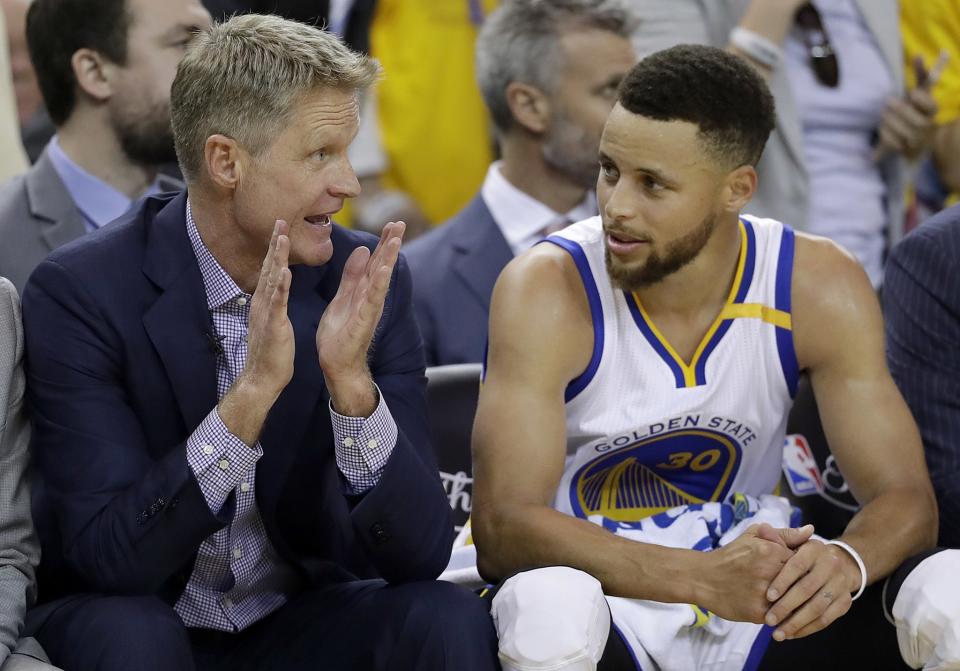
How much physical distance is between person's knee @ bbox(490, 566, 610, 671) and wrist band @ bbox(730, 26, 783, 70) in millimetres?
2581

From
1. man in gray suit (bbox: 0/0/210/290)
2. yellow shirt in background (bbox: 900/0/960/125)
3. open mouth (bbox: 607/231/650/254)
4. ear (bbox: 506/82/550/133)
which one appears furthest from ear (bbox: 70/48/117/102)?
yellow shirt in background (bbox: 900/0/960/125)

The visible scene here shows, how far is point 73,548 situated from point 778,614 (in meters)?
1.34

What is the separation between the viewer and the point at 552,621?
2832 mm

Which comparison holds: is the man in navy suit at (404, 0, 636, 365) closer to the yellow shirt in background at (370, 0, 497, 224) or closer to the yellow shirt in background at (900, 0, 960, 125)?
the yellow shirt in background at (370, 0, 497, 224)

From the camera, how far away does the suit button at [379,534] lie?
9.87ft

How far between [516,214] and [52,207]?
1.40 meters

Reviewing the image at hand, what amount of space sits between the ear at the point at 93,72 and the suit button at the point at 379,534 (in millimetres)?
2096

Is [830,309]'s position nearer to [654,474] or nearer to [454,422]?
[654,474]

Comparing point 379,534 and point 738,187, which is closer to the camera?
point 379,534

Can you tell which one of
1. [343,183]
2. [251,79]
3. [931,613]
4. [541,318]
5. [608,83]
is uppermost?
[251,79]

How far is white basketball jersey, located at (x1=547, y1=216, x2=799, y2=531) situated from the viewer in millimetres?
3432

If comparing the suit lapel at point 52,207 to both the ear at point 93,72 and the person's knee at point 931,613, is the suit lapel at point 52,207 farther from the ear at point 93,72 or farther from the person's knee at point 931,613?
the person's knee at point 931,613

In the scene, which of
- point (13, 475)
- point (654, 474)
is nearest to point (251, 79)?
point (13, 475)

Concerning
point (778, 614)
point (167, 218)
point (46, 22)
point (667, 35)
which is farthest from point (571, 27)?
point (778, 614)
